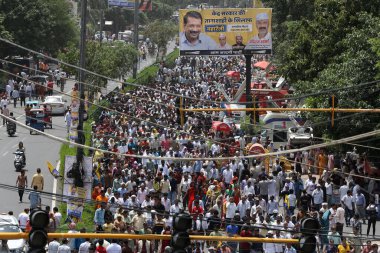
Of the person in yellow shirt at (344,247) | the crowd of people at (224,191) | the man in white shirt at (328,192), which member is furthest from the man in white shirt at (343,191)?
the person in yellow shirt at (344,247)

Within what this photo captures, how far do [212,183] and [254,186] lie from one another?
1331mm

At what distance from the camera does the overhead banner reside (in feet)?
179

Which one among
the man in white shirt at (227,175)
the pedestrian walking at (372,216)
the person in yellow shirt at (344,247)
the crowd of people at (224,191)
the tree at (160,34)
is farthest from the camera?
the tree at (160,34)

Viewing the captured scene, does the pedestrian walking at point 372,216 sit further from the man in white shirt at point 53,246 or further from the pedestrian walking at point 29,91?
the pedestrian walking at point 29,91

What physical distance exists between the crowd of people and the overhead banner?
40.4ft

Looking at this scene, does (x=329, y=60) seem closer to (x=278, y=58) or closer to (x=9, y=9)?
(x=278, y=58)

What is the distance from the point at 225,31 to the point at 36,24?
74.4ft

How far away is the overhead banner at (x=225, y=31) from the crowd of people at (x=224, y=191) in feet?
40.4

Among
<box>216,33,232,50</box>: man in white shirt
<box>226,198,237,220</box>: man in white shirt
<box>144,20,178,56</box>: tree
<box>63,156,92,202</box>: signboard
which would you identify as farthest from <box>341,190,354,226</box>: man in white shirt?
<box>144,20,178,56</box>: tree

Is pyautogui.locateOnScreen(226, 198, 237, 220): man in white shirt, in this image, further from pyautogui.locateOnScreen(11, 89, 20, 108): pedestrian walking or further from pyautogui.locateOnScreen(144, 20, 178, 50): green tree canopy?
pyautogui.locateOnScreen(144, 20, 178, 50): green tree canopy

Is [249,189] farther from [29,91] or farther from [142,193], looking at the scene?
[29,91]

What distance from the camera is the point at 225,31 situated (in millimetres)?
55219

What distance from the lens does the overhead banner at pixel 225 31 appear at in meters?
54.7

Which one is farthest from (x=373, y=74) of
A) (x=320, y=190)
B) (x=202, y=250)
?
(x=202, y=250)
